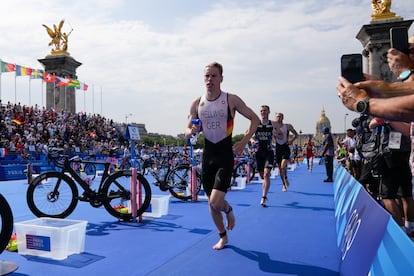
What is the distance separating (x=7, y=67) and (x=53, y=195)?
2887cm

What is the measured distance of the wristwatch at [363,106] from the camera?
5.52 feet

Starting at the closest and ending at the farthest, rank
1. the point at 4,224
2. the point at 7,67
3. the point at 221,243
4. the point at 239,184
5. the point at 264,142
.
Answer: the point at 4,224
the point at 221,243
the point at 264,142
the point at 239,184
the point at 7,67

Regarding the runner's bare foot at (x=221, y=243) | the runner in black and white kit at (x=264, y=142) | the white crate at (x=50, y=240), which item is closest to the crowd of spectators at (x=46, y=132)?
the runner in black and white kit at (x=264, y=142)

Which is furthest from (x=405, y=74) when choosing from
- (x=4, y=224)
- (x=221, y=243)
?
(x=4, y=224)

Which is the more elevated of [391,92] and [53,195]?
[391,92]

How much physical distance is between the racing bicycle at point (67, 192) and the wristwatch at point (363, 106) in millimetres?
4623

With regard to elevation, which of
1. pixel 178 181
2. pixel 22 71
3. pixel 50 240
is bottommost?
pixel 50 240

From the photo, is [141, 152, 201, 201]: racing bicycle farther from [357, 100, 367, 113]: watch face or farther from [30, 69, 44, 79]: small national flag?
[30, 69, 44, 79]: small national flag

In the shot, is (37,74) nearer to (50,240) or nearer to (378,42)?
(378,42)

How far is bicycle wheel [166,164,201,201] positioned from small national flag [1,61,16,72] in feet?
86.9

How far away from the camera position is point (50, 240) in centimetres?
398

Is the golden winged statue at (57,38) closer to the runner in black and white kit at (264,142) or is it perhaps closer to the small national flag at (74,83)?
the small national flag at (74,83)

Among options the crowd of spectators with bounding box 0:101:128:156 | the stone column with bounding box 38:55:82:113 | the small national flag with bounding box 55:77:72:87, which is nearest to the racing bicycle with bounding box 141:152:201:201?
the crowd of spectators with bounding box 0:101:128:156

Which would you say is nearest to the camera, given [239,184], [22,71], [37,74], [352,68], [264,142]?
[352,68]
